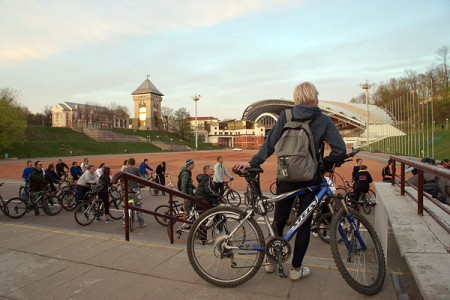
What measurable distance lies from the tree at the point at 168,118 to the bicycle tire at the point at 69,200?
104 m

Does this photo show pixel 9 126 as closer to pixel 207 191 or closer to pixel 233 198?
pixel 233 198

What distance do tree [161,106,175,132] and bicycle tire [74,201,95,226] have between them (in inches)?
4183

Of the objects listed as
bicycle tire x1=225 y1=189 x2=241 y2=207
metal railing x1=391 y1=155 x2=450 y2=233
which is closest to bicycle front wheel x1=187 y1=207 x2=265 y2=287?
metal railing x1=391 y1=155 x2=450 y2=233

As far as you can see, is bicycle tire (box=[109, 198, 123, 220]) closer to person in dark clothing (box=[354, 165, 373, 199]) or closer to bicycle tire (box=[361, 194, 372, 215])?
person in dark clothing (box=[354, 165, 373, 199])

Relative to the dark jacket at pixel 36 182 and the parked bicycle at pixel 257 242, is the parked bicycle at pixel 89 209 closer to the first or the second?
the dark jacket at pixel 36 182

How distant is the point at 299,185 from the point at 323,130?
21.5 inches

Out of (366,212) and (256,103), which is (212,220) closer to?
(366,212)

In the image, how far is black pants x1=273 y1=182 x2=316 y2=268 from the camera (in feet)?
9.61

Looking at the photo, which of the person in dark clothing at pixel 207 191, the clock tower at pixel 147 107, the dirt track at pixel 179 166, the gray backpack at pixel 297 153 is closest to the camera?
the gray backpack at pixel 297 153

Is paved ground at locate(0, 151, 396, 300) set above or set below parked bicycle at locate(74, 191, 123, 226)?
above

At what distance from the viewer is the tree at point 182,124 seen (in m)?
110

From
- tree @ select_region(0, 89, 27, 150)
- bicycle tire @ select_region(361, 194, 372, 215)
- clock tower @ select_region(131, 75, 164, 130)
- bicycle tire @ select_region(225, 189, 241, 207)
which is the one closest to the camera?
bicycle tire @ select_region(361, 194, 372, 215)

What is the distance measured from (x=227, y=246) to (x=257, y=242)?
28 cm

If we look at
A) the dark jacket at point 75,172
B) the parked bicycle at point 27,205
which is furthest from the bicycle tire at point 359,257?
the dark jacket at point 75,172
